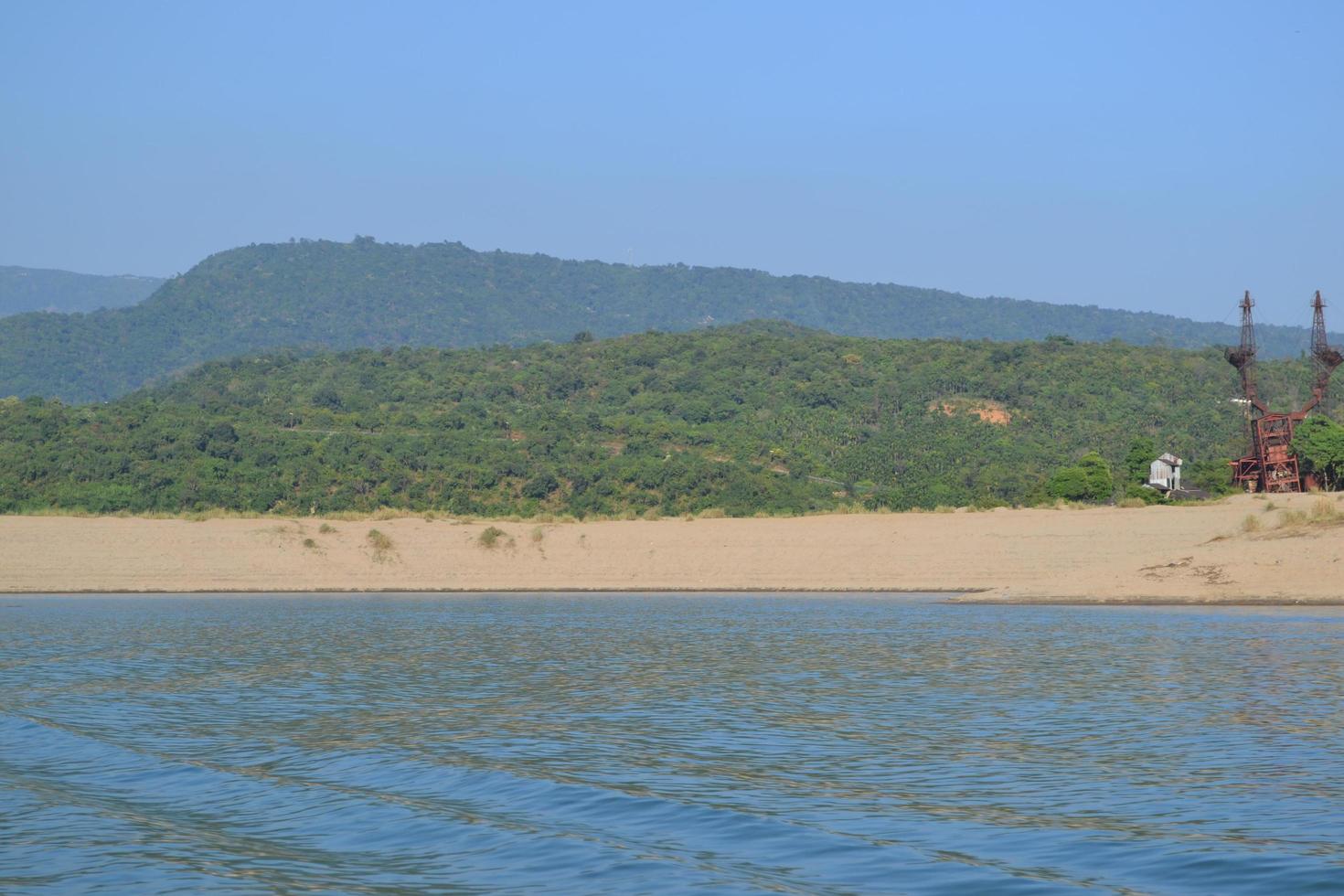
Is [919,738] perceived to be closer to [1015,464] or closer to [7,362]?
[1015,464]

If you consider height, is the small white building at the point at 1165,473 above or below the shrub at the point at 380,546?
above

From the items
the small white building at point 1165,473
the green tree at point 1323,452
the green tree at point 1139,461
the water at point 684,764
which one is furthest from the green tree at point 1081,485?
the water at point 684,764

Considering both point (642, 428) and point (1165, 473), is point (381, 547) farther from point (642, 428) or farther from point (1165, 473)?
point (1165, 473)

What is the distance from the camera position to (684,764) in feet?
42.7

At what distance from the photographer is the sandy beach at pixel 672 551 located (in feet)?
117

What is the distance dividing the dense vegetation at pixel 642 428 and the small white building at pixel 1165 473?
0.90m

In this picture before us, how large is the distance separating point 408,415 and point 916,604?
48992 mm

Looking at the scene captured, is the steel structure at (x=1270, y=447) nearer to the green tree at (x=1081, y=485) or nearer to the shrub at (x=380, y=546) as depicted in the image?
the green tree at (x=1081, y=485)

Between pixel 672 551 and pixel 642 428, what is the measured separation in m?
32.7

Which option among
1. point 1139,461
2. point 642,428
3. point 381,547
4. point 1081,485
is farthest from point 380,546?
point 642,428

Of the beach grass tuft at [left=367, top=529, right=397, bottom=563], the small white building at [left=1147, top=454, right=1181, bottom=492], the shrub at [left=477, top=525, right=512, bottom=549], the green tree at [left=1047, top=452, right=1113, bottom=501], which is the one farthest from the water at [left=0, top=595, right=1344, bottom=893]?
the small white building at [left=1147, top=454, right=1181, bottom=492]

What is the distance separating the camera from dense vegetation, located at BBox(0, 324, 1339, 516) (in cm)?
5631

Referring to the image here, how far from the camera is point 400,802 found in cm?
1168

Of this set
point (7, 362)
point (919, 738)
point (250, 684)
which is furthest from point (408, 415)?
point (7, 362)
